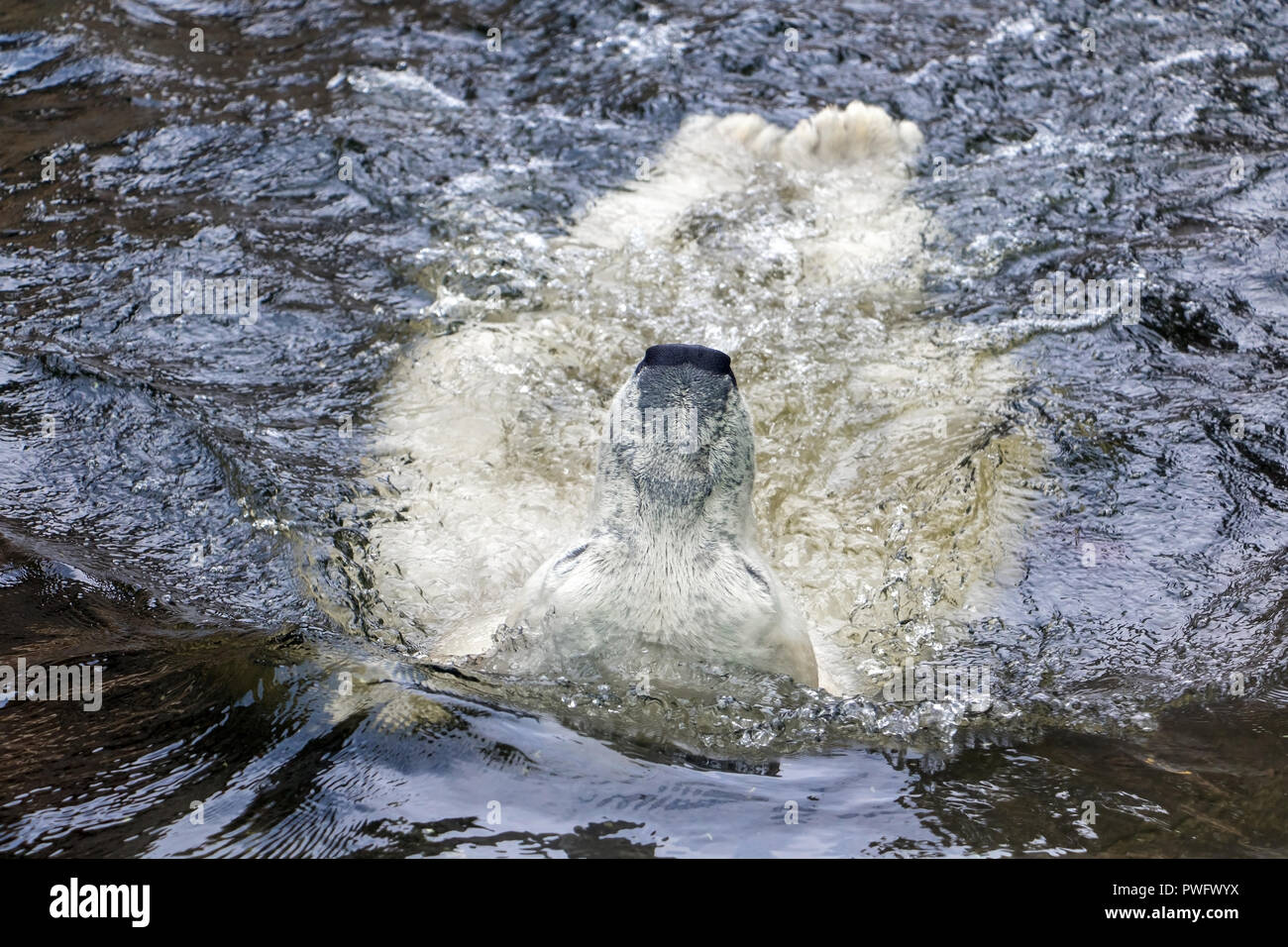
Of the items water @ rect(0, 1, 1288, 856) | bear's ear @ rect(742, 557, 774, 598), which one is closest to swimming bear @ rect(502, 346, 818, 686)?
bear's ear @ rect(742, 557, 774, 598)

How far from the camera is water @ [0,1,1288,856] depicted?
332 centimetres

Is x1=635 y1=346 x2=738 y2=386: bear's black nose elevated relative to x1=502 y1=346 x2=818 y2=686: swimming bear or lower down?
elevated

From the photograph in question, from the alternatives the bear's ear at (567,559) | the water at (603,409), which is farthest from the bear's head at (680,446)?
the water at (603,409)

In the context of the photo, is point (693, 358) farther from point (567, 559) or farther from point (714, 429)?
point (567, 559)

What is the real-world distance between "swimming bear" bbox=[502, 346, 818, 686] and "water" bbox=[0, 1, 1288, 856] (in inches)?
6.4

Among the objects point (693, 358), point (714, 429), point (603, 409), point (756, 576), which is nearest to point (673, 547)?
point (756, 576)

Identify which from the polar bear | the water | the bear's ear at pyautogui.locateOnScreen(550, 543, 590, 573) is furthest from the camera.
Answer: the bear's ear at pyautogui.locateOnScreen(550, 543, 590, 573)

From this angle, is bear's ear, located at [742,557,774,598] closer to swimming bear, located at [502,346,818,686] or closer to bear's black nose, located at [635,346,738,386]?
swimming bear, located at [502,346,818,686]

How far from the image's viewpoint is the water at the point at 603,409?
3.32m

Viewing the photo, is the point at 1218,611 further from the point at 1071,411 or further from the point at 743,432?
the point at 743,432

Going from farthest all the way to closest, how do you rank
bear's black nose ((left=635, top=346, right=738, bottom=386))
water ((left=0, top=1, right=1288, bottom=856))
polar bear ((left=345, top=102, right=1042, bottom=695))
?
polar bear ((left=345, top=102, right=1042, bottom=695)), bear's black nose ((left=635, top=346, right=738, bottom=386)), water ((left=0, top=1, right=1288, bottom=856))

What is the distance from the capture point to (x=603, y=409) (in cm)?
631

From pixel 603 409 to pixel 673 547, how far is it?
7.89 ft

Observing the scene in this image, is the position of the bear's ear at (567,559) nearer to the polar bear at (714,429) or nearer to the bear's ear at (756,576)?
the polar bear at (714,429)
